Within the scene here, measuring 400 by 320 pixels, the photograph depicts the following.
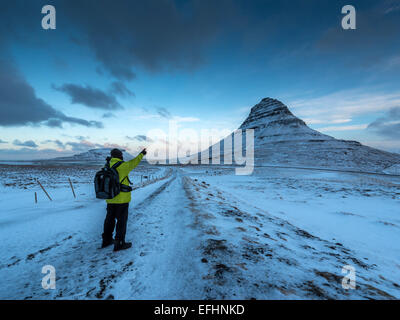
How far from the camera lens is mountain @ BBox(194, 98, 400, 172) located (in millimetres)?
83500

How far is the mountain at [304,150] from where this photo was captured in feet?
274

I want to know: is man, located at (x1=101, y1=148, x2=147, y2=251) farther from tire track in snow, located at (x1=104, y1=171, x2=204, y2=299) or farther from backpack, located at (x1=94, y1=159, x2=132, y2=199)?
tire track in snow, located at (x1=104, y1=171, x2=204, y2=299)

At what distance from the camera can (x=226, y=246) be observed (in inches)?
160

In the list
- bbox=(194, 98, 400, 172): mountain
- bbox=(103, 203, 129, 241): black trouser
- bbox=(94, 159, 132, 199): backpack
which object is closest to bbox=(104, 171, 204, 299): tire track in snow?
bbox=(103, 203, 129, 241): black trouser

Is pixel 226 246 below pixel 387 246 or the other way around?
the other way around

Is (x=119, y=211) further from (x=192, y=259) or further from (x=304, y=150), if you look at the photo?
(x=304, y=150)

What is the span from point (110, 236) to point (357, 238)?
30.4 ft

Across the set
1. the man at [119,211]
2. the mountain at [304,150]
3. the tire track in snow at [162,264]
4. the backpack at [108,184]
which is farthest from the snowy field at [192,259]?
the mountain at [304,150]

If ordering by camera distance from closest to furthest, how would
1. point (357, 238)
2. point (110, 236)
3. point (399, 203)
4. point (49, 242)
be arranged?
point (110, 236), point (49, 242), point (357, 238), point (399, 203)

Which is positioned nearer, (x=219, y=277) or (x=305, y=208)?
(x=219, y=277)

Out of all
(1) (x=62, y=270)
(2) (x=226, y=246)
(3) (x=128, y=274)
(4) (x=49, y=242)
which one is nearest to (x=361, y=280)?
(2) (x=226, y=246)

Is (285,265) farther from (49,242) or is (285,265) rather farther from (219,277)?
(49,242)

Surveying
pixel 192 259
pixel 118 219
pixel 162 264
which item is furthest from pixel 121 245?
pixel 192 259

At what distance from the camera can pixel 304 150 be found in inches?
3925
